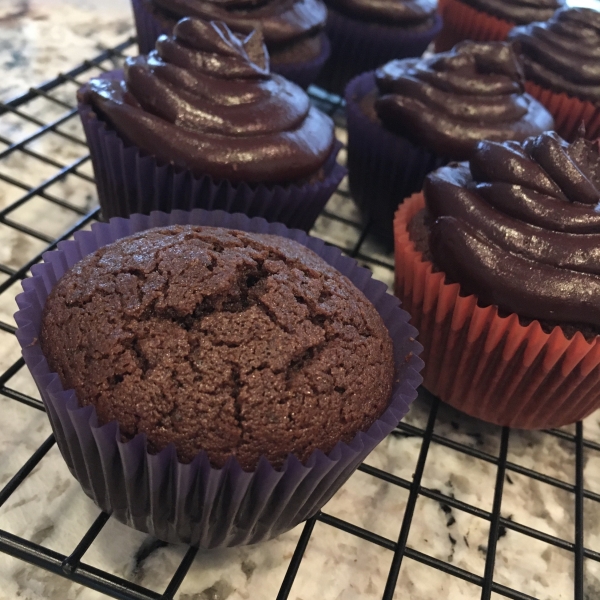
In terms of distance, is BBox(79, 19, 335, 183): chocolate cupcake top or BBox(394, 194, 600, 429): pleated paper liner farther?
BBox(79, 19, 335, 183): chocolate cupcake top

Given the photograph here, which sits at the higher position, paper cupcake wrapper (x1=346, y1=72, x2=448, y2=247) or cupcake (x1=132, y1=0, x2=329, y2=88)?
cupcake (x1=132, y1=0, x2=329, y2=88)

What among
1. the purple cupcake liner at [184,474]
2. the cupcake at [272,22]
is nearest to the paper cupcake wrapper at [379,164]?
the cupcake at [272,22]

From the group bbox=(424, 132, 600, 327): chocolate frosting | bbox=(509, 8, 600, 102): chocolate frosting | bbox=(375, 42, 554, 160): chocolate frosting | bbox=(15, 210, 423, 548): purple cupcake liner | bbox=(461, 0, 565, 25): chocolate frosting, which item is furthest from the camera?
bbox=(461, 0, 565, 25): chocolate frosting

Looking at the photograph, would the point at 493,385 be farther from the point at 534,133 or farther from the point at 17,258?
the point at 17,258

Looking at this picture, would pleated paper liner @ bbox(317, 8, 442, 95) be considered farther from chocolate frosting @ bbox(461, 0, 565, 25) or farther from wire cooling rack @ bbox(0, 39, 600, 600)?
wire cooling rack @ bbox(0, 39, 600, 600)

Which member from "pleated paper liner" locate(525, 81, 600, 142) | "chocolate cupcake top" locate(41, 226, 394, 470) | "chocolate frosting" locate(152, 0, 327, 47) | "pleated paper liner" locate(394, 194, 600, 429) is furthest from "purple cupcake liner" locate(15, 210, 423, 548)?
"pleated paper liner" locate(525, 81, 600, 142)

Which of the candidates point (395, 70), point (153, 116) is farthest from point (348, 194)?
point (153, 116)

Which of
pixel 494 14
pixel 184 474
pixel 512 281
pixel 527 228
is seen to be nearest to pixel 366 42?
pixel 494 14
